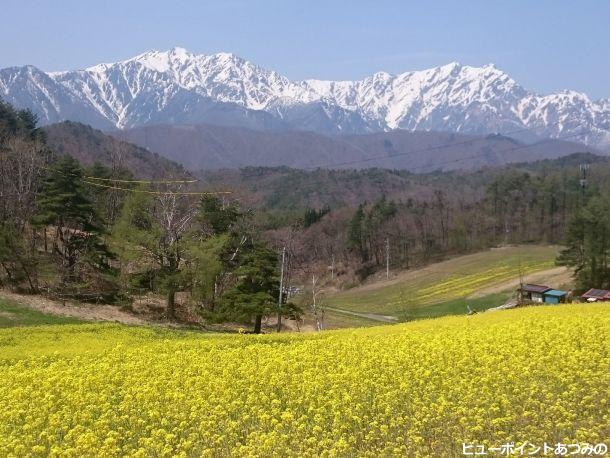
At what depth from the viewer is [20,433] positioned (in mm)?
13273

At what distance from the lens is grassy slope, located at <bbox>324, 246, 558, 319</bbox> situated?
90.7 metres

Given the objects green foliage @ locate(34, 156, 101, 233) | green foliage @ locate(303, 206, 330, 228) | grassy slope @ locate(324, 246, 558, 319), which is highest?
green foliage @ locate(34, 156, 101, 233)

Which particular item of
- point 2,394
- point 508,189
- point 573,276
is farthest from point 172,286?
point 508,189

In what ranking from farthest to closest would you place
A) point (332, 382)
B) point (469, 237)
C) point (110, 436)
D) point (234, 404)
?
1. point (469, 237)
2. point (332, 382)
3. point (234, 404)
4. point (110, 436)

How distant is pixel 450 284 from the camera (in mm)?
109438

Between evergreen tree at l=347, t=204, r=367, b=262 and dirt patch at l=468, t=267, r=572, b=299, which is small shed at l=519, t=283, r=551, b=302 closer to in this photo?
dirt patch at l=468, t=267, r=572, b=299

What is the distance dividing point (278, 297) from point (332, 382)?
106ft

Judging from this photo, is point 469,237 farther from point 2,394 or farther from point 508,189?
point 2,394

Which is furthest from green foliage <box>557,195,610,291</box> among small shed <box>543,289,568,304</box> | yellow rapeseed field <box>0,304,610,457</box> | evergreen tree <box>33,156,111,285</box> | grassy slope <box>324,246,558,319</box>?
yellow rapeseed field <box>0,304,610,457</box>

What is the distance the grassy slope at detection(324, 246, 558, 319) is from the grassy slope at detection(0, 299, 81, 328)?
46.7 m

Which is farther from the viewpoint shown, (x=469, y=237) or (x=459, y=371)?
(x=469, y=237)

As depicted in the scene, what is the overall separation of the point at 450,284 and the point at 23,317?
81.7 m

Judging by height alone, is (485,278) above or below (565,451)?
below

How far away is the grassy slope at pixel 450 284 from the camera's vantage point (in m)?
90.7
